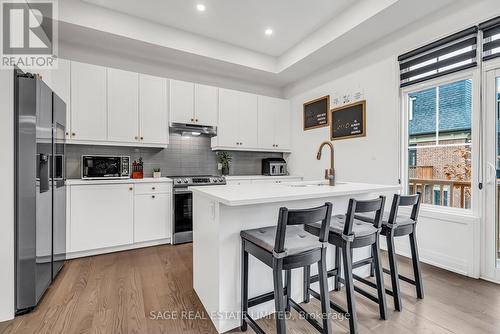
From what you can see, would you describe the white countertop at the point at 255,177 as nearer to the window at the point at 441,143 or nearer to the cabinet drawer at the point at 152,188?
the cabinet drawer at the point at 152,188

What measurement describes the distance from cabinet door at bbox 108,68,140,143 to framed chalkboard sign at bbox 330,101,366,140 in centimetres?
295

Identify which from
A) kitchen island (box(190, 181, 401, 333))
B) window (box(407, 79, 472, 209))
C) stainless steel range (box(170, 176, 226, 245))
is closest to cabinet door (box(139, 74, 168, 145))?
stainless steel range (box(170, 176, 226, 245))

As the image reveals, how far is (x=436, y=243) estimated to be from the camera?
2646 mm

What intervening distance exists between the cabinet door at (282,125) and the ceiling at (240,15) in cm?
125

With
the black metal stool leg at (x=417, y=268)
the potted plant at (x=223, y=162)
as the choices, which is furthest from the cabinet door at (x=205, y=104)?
the black metal stool leg at (x=417, y=268)

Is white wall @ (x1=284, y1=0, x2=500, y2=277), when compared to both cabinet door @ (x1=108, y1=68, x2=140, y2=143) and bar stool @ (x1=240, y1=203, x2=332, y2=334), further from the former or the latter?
cabinet door @ (x1=108, y1=68, x2=140, y2=143)

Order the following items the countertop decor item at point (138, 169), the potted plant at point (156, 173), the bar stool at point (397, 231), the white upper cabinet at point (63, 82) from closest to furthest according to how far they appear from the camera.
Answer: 1. the bar stool at point (397, 231)
2. the white upper cabinet at point (63, 82)
3. the countertop decor item at point (138, 169)
4. the potted plant at point (156, 173)

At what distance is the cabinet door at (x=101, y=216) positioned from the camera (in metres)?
2.88

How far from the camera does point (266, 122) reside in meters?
4.59

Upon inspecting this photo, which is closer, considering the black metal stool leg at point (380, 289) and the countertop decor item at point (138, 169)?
the black metal stool leg at point (380, 289)

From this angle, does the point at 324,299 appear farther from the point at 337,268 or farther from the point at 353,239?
the point at 337,268

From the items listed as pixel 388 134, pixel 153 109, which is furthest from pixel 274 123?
pixel 153 109

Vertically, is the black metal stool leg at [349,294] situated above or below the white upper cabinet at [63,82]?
below

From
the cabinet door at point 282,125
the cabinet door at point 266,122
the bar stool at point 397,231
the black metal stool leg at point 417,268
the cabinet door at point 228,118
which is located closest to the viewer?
the bar stool at point 397,231
